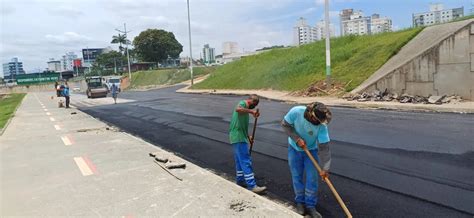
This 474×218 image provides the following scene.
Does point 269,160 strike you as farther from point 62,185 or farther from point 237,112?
point 62,185

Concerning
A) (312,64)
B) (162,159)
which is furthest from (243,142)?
(312,64)

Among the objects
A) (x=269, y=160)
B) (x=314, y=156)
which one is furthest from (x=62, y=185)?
(x=314, y=156)

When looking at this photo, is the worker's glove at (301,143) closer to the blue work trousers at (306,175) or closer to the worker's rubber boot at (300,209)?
the blue work trousers at (306,175)

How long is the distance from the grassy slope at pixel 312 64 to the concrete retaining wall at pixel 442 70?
3.54 metres

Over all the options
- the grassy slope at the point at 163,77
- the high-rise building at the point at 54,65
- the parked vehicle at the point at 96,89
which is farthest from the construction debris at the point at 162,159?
the high-rise building at the point at 54,65

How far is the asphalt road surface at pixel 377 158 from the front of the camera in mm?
5098

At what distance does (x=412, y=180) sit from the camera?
5.92m

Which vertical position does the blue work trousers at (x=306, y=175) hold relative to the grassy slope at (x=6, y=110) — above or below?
above

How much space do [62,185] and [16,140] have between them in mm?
7062

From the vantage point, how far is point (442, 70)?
51.7 ft

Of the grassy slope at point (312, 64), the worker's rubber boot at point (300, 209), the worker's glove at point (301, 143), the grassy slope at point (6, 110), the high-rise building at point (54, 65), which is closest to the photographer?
the worker's glove at point (301, 143)

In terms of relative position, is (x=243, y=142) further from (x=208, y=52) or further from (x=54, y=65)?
(x=54, y=65)

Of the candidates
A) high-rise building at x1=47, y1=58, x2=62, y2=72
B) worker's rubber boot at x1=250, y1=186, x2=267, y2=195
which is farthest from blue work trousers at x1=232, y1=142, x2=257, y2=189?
high-rise building at x1=47, y1=58, x2=62, y2=72

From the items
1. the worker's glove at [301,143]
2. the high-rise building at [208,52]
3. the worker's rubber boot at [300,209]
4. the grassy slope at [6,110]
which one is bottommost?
the grassy slope at [6,110]
